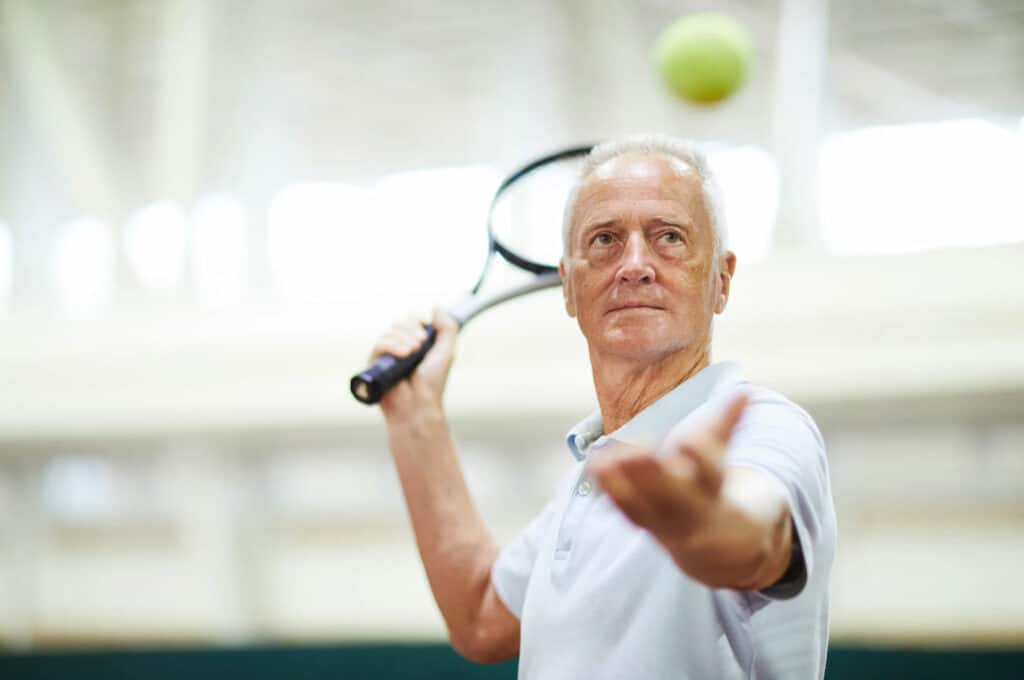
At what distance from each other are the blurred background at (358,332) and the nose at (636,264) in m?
1.73

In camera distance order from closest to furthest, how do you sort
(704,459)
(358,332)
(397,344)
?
(704,459), (397,344), (358,332)

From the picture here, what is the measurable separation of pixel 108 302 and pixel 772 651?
3128 millimetres

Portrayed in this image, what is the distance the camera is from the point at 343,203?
5.15m

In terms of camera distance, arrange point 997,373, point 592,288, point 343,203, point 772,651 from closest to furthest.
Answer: point 772,651 → point 592,288 → point 997,373 → point 343,203

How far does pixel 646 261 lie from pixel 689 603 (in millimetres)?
290

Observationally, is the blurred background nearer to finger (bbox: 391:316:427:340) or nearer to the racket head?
the racket head

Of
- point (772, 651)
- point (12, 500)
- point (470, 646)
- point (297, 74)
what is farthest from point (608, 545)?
point (297, 74)

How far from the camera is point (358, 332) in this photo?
9.40 feet

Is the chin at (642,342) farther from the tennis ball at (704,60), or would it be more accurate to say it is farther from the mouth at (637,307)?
the tennis ball at (704,60)

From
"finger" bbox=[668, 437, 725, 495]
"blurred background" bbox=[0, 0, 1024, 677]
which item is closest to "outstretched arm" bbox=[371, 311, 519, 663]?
"finger" bbox=[668, 437, 725, 495]

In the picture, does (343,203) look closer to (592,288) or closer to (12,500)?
(12,500)

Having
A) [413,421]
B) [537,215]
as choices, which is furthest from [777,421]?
[537,215]

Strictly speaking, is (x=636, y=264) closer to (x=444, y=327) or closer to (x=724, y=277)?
(x=724, y=277)

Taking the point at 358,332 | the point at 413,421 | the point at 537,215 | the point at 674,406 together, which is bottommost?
the point at 358,332
